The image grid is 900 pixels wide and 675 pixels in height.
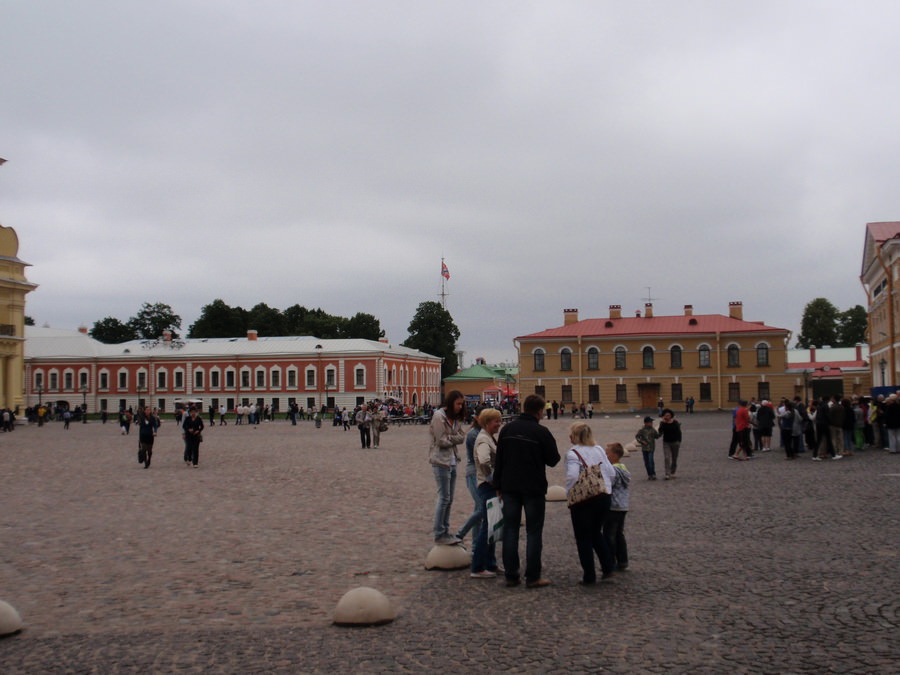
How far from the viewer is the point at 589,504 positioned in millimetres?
7828

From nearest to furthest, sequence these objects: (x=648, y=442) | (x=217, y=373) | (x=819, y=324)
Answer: (x=648, y=442), (x=217, y=373), (x=819, y=324)

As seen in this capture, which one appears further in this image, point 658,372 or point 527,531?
point 658,372

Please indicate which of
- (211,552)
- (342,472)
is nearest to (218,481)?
(342,472)

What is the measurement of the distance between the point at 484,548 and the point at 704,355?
60548 mm

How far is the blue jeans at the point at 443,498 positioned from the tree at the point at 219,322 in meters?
103

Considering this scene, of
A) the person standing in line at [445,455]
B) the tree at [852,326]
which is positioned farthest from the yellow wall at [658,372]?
the person standing in line at [445,455]

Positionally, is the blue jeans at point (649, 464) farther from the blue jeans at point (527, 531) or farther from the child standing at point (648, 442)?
the blue jeans at point (527, 531)

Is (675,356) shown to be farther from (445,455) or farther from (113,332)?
(113,332)

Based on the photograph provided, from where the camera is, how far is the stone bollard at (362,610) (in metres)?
6.47

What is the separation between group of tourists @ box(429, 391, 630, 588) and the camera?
7.80 meters

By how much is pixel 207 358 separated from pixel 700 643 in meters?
84.7

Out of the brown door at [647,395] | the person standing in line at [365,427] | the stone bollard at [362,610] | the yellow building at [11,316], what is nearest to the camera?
the stone bollard at [362,610]

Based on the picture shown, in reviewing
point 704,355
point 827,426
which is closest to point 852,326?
point 704,355

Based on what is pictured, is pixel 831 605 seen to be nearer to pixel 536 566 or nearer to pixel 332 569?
pixel 536 566
